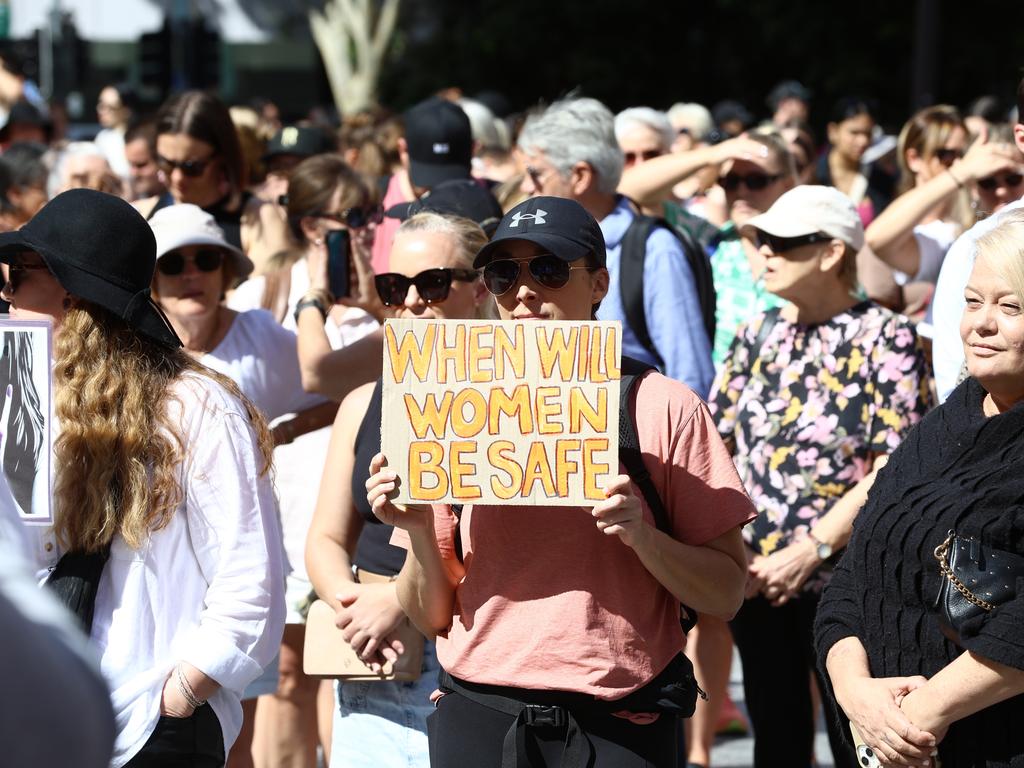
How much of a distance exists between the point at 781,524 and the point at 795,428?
29cm

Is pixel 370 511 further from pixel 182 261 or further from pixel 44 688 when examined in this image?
pixel 44 688

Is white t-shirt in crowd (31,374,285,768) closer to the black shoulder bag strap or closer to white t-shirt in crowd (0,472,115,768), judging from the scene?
the black shoulder bag strap

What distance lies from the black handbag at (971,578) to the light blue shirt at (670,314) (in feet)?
6.82

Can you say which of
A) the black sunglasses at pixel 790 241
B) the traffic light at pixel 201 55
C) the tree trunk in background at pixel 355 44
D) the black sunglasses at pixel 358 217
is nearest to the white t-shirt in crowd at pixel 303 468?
the black sunglasses at pixel 358 217

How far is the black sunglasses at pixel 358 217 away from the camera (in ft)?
17.3

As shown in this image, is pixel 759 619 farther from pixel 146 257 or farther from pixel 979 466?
pixel 146 257

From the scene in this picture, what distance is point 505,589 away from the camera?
10.5ft

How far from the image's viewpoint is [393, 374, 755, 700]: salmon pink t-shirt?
310cm

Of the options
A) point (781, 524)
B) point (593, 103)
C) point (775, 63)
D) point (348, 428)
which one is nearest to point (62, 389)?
point (348, 428)

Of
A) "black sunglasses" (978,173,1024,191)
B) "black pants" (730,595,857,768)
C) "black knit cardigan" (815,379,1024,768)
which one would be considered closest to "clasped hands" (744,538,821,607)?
"black pants" (730,595,857,768)

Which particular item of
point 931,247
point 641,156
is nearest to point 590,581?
point 931,247

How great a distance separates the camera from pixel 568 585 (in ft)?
10.3

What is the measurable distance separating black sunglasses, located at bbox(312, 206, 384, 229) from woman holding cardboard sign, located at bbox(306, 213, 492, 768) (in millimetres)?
1176

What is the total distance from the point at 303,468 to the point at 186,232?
0.92 m
